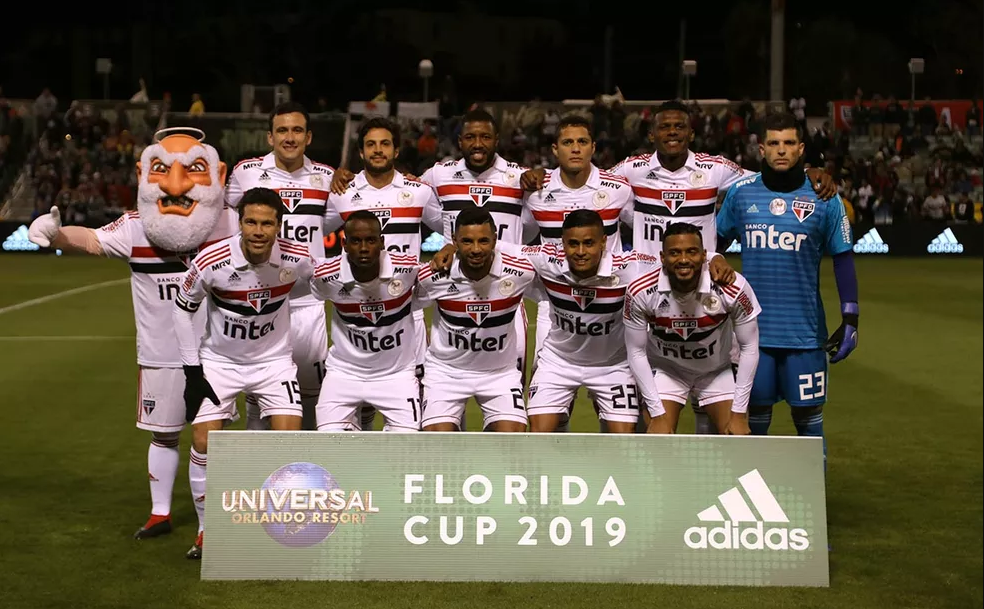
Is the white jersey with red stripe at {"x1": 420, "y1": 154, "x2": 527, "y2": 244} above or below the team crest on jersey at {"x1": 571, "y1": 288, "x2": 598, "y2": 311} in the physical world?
above

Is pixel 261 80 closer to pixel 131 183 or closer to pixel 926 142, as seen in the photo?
→ pixel 131 183

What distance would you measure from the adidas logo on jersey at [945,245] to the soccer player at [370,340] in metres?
22.0

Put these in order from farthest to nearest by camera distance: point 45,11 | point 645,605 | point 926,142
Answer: point 45,11, point 926,142, point 645,605

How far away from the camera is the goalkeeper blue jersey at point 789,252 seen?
7.18 metres

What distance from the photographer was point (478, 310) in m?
7.18

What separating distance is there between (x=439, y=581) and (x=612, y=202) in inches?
110

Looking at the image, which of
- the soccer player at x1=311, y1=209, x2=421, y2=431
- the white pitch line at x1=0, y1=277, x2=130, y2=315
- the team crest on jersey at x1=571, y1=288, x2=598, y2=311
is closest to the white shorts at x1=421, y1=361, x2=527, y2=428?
the soccer player at x1=311, y1=209, x2=421, y2=431

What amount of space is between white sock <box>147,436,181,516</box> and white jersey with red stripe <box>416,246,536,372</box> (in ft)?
5.46

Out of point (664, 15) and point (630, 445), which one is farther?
point (664, 15)

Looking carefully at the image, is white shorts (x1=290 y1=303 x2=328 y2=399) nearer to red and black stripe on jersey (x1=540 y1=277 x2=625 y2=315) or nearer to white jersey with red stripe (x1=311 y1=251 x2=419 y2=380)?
white jersey with red stripe (x1=311 y1=251 x2=419 y2=380)

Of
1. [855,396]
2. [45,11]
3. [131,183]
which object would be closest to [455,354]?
[855,396]

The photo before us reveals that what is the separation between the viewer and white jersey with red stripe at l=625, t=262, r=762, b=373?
270 inches

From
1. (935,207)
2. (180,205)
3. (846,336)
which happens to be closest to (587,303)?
(846,336)

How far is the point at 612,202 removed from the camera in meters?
7.95
